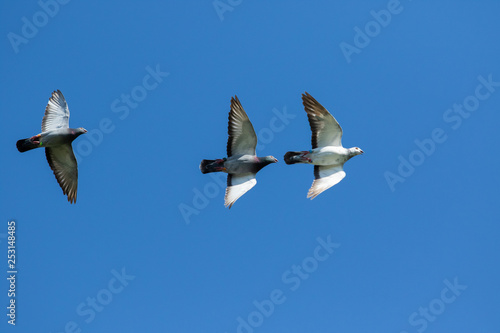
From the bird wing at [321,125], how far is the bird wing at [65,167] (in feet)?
35.4

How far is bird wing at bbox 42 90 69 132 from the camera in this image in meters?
27.1

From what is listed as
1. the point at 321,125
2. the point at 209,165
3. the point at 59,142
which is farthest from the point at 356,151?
the point at 59,142

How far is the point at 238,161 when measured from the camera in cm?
2703

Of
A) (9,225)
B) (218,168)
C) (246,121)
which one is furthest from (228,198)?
(9,225)

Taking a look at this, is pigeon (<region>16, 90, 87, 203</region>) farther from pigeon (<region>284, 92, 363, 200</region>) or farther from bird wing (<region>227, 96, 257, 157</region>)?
pigeon (<region>284, 92, 363, 200</region>)

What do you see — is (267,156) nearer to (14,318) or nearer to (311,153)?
(311,153)

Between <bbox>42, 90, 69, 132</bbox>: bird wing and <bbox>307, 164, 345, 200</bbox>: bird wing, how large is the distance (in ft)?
36.9

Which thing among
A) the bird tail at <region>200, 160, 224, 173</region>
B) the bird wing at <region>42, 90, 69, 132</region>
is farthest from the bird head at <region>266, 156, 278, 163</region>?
the bird wing at <region>42, 90, 69, 132</region>

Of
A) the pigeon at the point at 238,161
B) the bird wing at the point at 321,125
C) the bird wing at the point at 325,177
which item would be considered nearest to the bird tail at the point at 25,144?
the pigeon at the point at 238,161

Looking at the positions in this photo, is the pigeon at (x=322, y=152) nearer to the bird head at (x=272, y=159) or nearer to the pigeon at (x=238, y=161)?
the bird head at (x=272, y=159)

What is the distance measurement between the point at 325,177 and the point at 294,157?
1646 millimetres

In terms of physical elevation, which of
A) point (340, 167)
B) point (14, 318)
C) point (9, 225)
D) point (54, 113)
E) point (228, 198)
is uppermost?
point (54, 113)

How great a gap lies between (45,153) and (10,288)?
6159 mm

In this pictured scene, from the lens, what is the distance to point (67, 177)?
92.4ft
